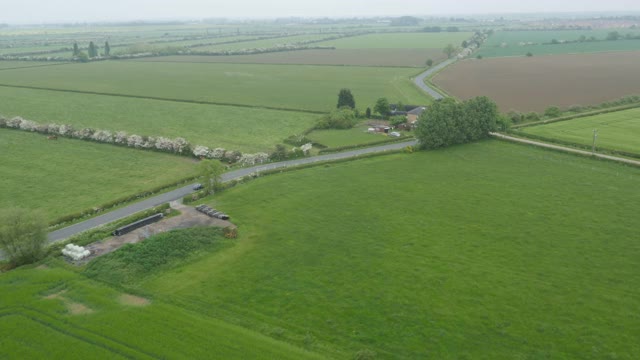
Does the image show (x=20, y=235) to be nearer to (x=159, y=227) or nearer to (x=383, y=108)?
(x=159, y=227)

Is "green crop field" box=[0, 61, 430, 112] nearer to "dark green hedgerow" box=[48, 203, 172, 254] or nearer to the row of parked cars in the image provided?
the row of parked cars

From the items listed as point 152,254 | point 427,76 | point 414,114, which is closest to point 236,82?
point 427,76

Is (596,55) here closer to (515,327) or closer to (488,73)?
(488,73)

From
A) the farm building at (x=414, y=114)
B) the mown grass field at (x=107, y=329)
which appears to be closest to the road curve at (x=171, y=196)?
the mown grass field at (x=107, y=329)

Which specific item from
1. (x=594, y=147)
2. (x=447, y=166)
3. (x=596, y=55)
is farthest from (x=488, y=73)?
(x=447, y=166)

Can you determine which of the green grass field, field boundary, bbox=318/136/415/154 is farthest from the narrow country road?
the green grass field

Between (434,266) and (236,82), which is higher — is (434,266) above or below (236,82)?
below

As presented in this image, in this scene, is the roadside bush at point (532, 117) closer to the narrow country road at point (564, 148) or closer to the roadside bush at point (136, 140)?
the narrow country road at point (564, 148)

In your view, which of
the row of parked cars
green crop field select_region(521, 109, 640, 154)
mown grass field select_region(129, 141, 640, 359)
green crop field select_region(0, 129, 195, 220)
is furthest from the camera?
green crop field select_region(521, 109, 640, 154)
